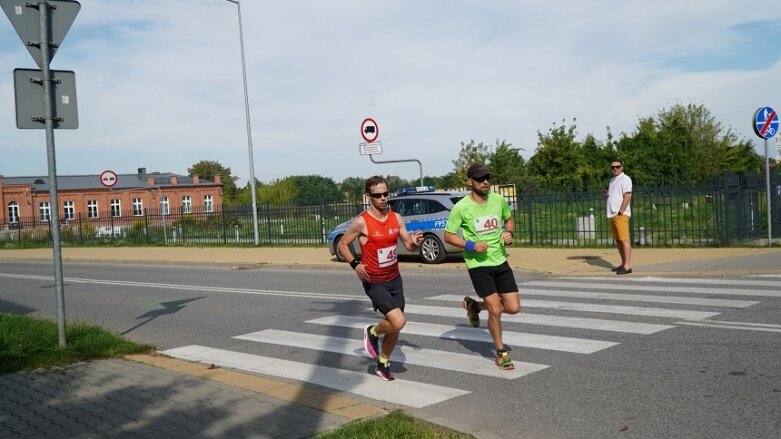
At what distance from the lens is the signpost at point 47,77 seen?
7.40m

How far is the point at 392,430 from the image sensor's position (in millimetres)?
4617

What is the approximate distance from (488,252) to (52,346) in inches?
181

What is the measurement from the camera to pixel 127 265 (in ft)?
77.3

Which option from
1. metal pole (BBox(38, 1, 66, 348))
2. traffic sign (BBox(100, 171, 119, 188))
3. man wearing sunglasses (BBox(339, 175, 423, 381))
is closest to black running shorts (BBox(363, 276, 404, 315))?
man wearing sunglasses (BBox(339, 175, 423, 381))

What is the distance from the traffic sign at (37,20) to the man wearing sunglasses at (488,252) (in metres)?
4.41

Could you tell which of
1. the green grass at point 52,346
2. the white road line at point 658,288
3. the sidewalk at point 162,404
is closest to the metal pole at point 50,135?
the green grass at point 52,346

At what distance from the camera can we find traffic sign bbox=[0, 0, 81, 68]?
289 inches

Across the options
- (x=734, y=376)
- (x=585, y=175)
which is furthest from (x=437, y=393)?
(x=585, y=175)

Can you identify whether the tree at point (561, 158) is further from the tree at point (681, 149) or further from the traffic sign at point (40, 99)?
the traffic sign at point (40, 99)

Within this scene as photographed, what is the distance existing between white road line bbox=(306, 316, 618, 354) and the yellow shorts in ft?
16.0

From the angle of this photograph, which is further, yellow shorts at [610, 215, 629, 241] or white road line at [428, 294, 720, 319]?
yellow shorts at [610, 215, 629, 241]

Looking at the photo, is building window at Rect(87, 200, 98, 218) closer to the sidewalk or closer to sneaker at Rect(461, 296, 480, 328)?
the sidewalk

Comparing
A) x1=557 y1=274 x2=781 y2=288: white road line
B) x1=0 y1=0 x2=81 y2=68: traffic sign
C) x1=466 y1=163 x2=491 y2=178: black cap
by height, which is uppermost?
x1=0 y1=0 x2=81 y2=68: traffic sign

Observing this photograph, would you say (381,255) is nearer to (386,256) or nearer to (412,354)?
(386,256)
